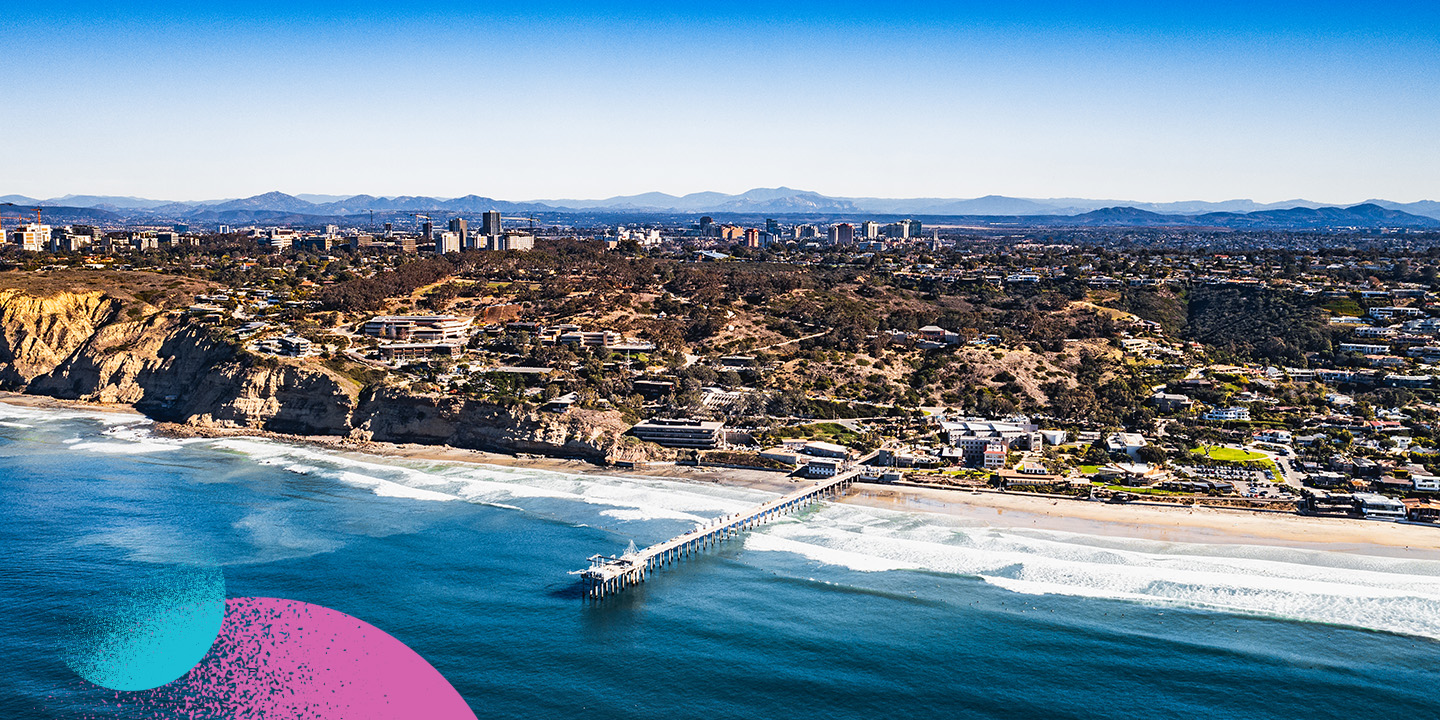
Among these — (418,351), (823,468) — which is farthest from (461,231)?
(823,468)

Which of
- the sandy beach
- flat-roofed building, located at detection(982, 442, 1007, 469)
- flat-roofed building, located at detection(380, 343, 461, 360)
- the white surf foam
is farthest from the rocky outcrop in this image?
flat-roofed building, located at detection(982, 442, 1007, 469)

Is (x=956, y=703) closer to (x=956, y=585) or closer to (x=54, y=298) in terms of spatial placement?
(x=956, y=585)

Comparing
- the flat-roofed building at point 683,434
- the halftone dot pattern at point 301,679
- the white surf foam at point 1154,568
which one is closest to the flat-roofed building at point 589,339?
the flat-roofed building at point 683,434

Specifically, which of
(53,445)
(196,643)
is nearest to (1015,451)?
(196,643)

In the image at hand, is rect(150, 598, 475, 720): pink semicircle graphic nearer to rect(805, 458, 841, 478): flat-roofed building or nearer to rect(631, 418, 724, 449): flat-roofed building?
rect(805, 458, 841, 478): flat-roofed building

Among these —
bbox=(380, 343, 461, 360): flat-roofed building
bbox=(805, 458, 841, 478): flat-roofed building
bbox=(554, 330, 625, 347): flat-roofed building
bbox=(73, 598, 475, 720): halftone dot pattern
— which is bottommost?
bbox=(73, 598, 475, 720): halftone dot pattern

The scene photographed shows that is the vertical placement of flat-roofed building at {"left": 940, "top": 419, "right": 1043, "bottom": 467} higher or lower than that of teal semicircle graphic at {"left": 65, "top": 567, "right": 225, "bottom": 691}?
higher
